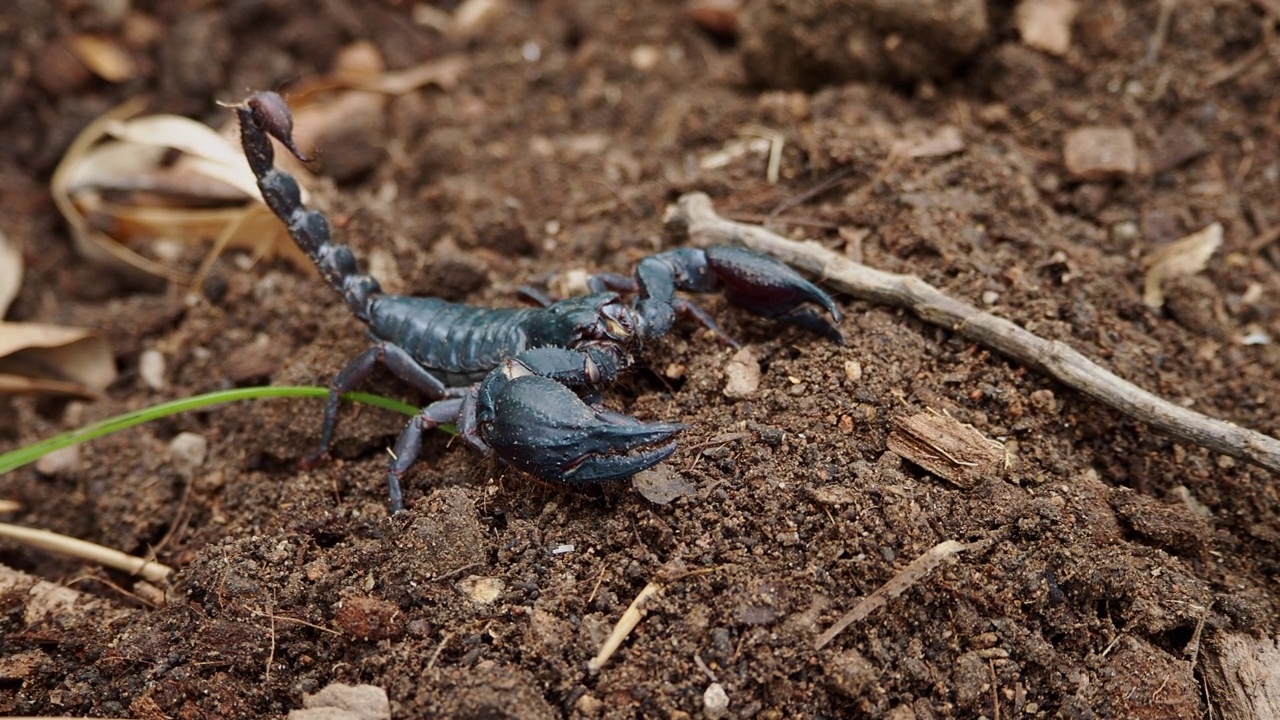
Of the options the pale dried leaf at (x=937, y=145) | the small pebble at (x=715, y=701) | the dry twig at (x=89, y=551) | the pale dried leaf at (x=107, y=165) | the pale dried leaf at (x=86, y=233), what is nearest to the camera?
the small pebble at (x=715, y=701)

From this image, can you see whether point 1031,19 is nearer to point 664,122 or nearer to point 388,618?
point 664,122

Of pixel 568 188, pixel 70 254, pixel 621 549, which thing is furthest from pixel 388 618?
pixel 70 254

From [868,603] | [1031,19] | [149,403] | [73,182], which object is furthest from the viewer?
[73,182]

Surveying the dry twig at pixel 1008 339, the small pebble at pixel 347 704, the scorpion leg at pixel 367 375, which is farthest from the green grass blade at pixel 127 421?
the dry twig at pixel 1008 339

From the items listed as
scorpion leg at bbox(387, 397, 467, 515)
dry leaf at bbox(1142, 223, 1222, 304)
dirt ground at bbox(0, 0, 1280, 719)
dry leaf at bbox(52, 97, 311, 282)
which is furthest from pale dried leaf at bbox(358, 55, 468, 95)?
dry leaf at bbox(1142, 223, 1222, 304)

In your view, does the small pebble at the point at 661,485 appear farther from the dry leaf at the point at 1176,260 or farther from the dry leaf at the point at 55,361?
the dry leaf at the point at 55,361

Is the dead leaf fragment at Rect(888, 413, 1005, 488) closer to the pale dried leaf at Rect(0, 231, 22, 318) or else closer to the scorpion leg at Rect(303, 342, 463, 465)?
the scorpion leg at Rect(303, 342, 463, 465)

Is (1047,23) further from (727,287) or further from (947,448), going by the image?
(947,448)
